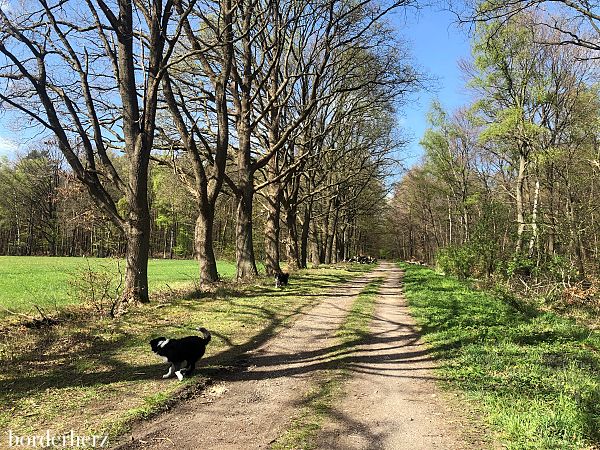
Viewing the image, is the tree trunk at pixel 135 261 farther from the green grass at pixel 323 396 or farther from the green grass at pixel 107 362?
the green grass at pixel 323 396

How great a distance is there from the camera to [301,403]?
496 cm

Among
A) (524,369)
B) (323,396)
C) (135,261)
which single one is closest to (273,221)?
(135,261)

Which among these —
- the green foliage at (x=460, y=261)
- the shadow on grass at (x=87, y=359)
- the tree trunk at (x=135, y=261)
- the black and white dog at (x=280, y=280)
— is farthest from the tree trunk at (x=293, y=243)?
the shadow on grass at (x=87, y=359)

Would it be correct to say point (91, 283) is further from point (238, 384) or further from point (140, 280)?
point (238, 384)

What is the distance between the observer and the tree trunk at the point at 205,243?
14633mm

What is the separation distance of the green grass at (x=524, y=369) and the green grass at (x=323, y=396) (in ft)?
4.92

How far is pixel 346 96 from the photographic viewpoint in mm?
24594

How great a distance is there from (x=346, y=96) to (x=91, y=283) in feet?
60.7

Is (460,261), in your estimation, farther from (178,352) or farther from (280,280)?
(178,352)

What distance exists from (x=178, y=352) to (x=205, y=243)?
366 inches

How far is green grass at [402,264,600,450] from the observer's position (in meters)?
4.13

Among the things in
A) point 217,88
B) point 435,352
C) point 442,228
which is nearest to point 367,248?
point 442,228

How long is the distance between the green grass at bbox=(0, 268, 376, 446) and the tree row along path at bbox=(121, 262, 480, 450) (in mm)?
370

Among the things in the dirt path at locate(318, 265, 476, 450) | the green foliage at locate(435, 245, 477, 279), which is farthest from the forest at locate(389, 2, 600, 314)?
the dirt path at locate(318, 265, 476, 450)
